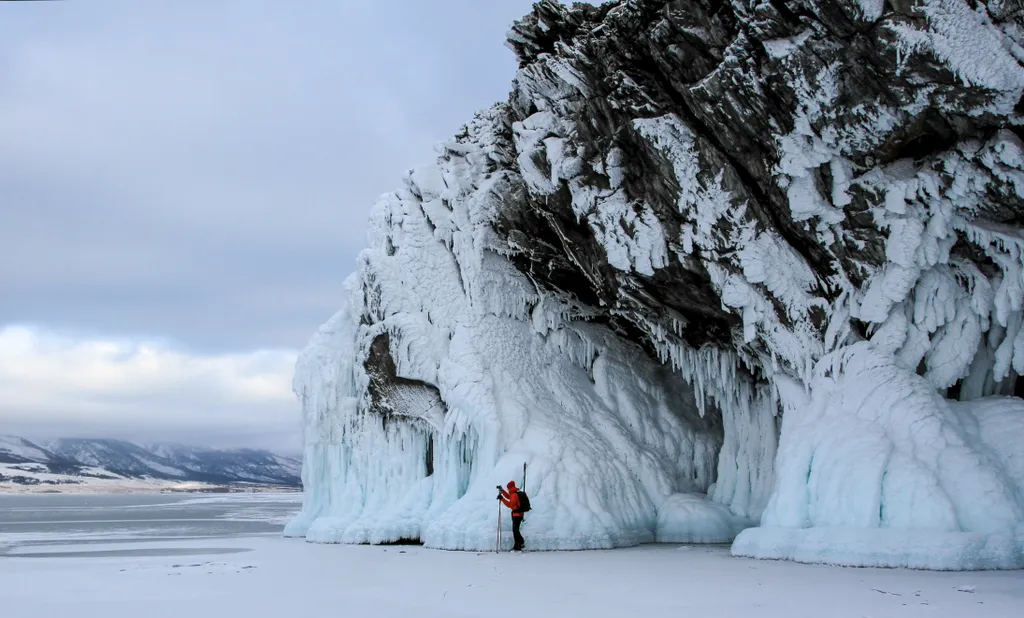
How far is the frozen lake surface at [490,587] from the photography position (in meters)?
9.16

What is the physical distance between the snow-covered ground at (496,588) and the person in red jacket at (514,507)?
1.18m

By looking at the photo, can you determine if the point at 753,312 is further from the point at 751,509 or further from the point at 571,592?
the point at 571,592

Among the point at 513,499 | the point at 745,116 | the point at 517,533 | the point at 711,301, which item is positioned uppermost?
the point at 745,116

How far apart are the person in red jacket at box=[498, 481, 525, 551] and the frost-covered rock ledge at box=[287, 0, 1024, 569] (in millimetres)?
780

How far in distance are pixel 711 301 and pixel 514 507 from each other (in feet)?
21.1

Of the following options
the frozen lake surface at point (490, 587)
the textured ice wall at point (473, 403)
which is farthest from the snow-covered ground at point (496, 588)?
the textured ice wall at point (473, 403)

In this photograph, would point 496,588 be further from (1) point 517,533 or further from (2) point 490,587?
(1) point 517,533

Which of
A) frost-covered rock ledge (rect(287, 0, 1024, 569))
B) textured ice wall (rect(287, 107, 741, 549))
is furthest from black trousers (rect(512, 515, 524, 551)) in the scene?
textured ice wall (rect(287, 107, 741, 549))

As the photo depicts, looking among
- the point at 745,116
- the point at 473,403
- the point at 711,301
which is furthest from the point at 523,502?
the point at 745,116

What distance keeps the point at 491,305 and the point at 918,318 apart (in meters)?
10.4

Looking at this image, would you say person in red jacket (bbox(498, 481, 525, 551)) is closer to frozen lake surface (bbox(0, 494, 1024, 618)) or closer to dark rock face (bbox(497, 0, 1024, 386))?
frozen lake surface (bbox(0, 494, 1024, 618))

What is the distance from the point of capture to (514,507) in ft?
58.1

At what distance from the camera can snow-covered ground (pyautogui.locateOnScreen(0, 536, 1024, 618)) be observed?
30.1ft

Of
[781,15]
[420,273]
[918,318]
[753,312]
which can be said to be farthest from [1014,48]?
[420,273]
